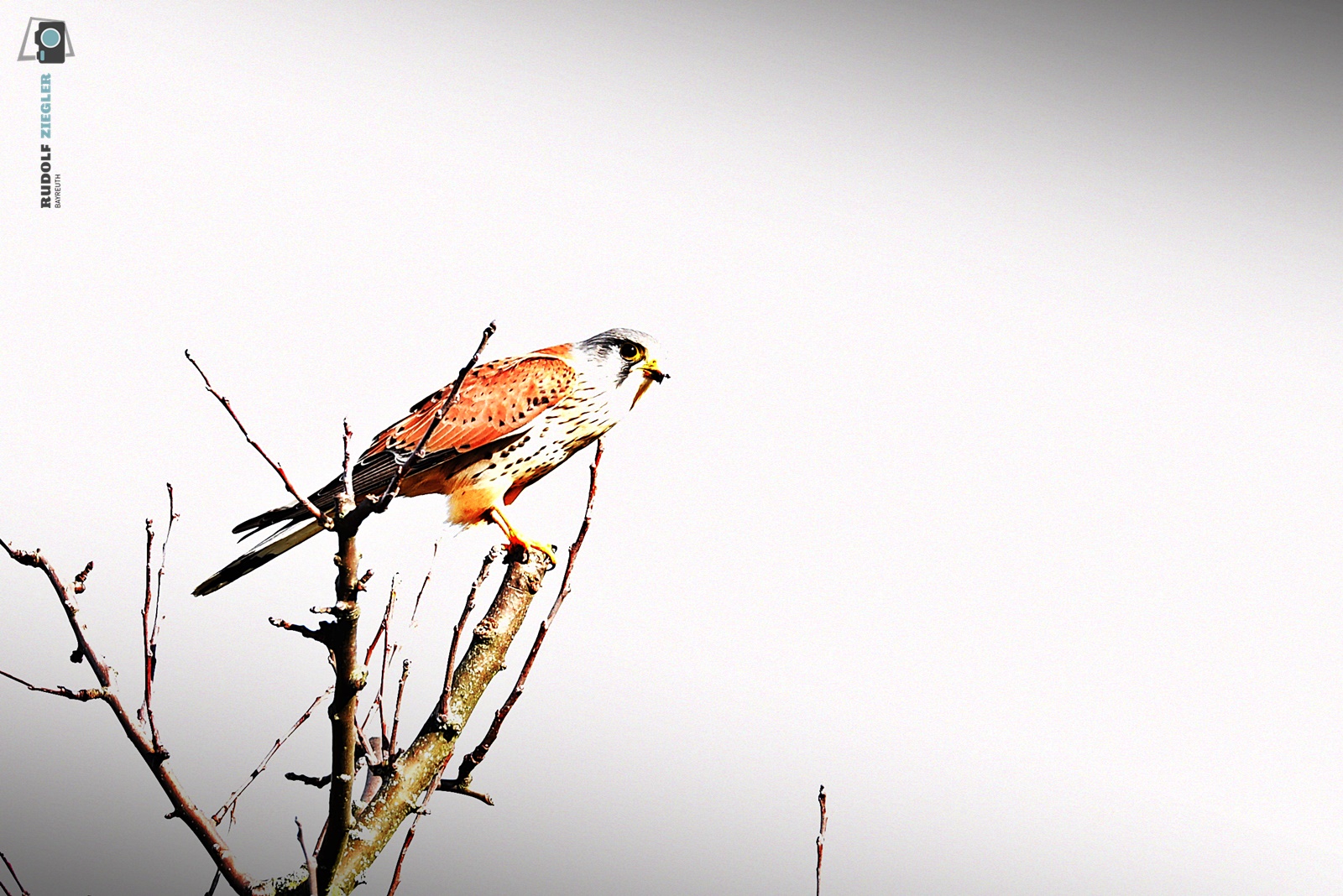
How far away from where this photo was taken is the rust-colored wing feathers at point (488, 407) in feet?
5.92

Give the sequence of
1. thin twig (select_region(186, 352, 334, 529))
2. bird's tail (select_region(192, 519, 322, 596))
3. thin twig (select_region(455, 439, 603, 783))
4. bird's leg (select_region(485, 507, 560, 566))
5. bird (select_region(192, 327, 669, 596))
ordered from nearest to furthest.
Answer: thin twig (select_region(186, 352, 334, 529)) → thin twig (select_region(455, 439, 603, 783)) → bird's tail (select_region(192, 519, 322, 596)) → bird's leg (select_region(485, 507, 560, 566)) → bird (select_region(192, 327, 669, 596))

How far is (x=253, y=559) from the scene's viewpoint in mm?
1474

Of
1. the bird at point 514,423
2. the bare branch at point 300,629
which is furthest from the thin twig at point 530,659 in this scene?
the bird at point 514,423

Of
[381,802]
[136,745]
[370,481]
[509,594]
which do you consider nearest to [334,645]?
[136,745]

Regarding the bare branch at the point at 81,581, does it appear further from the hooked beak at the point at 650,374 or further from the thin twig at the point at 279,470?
the hooked beak at the point at 650,374

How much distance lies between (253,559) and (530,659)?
0.53 m

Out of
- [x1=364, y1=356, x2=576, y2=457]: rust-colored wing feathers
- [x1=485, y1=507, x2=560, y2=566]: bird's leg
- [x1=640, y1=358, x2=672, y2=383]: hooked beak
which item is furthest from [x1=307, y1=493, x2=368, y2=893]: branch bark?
[x1=640, y1=358, x2=672, y2=383]: hooked beak

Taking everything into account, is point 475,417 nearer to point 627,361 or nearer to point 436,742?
point 627,361

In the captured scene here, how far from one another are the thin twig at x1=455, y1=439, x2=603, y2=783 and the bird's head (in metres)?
0.57

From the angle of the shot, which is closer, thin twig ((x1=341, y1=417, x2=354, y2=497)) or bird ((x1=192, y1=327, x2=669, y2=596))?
thin twig ((x1=341, y1=417, x2=354, y2=497))

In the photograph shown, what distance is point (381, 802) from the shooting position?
49.4 inches

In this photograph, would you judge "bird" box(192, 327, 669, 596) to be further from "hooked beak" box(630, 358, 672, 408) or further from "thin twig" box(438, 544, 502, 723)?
"thin twig" box(438, 544, 502, 723)

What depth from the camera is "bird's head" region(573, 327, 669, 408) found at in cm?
189

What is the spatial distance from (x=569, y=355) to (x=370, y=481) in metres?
0.46
